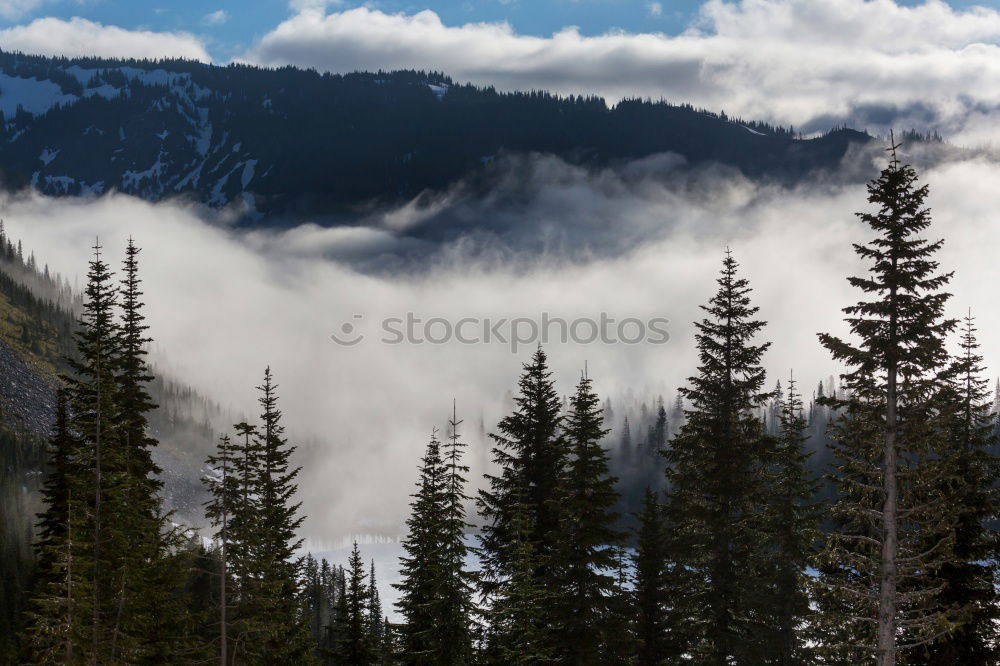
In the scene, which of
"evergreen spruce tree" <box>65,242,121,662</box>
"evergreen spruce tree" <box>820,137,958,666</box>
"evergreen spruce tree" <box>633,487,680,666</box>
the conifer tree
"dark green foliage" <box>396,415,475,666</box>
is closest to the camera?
"evergreen spruce tree" <box>820,137,958,666</box>

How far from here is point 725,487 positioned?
33.3m

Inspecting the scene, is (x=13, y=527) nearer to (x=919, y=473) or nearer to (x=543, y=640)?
(x=543, y=640)

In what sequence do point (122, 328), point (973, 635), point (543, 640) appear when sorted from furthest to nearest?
point (122, 328)
point (543, 640)
point (973, 635)

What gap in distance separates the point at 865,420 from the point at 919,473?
1.69 meters

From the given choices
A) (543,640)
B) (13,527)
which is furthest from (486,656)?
(13,527)

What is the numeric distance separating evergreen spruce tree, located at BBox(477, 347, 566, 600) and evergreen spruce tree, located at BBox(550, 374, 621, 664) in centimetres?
244

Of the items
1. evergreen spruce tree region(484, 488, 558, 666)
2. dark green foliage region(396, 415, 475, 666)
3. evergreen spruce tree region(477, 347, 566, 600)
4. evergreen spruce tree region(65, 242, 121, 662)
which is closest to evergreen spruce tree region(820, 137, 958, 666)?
evergreen spruce tree region(484, 488, 558, 666)

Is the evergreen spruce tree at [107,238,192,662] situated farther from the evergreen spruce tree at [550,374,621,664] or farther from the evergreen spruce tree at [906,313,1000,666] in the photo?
the evergreen spruce tree at [906,313,1000,666]

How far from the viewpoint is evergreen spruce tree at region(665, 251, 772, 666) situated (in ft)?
109

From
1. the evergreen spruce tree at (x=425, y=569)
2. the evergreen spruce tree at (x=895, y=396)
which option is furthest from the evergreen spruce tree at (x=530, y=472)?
the evergreen spruce tree at (x=895, y=396)

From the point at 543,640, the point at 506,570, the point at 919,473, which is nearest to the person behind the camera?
the point at 919,473

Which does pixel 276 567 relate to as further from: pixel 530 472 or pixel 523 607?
pixel 530 472

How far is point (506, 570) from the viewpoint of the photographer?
35875 millimetres

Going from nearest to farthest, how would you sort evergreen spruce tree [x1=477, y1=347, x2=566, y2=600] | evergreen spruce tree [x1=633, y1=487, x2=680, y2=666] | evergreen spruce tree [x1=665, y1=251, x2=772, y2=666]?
1. evergreen spruce tree [x1=665, y1=251, x2=772, y2=666]
2. evergreen spruce tree [x1=477, y1=347, x2=566, y2=600]
3. evergreen spruce tree [x1=633, y1=487, x2=680, y2=666]
